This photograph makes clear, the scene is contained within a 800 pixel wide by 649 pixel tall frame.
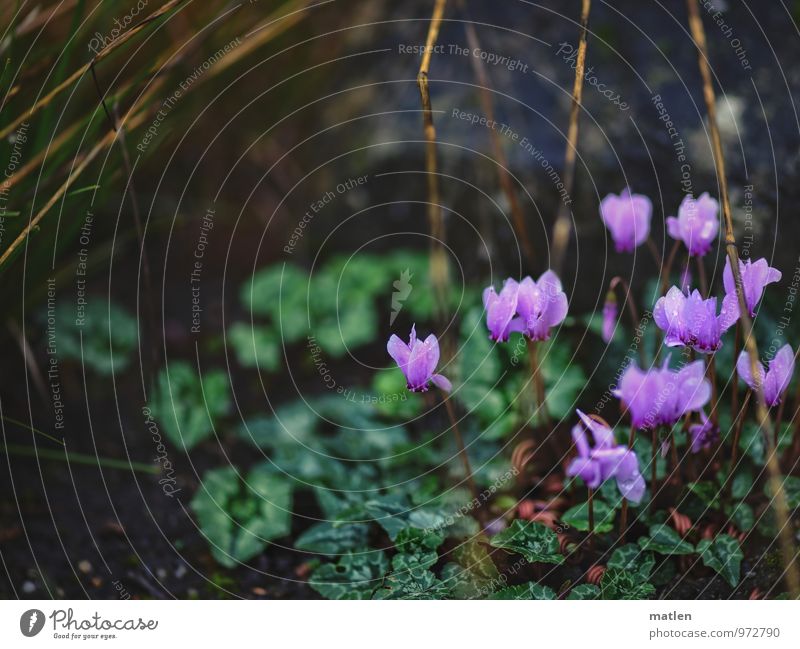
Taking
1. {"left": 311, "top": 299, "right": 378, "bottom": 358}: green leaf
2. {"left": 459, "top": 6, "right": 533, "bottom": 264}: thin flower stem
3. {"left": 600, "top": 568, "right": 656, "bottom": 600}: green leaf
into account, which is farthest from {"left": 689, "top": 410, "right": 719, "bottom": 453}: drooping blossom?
{"left": 311, "top": 299, "right": 378, "bottom": 358}: green leaf

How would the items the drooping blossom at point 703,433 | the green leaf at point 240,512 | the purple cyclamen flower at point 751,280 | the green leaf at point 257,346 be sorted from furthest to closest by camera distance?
1. the green leaf at point 257,346
2. the green leaf at point 240,512
3. the drooping blossom at point 703,433
4. the purple cyclamen flower at point 751,280

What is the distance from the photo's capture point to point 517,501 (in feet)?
5.76

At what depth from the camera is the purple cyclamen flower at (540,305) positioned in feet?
4.77

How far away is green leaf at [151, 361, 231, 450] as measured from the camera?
2115mm

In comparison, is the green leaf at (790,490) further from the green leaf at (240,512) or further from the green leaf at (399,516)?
the green leaf at (240,512)

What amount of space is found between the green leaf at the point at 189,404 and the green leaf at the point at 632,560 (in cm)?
105

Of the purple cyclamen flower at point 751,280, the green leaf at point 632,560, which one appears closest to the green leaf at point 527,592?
the green leaf at point 632,560

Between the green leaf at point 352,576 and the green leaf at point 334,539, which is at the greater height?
the green leaf at point 334,539

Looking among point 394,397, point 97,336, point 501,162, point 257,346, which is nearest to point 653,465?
point 394,397

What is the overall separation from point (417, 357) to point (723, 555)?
2.36 feet

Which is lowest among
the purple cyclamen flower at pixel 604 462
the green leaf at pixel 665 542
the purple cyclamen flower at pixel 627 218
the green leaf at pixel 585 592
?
the green leaf at pixel 585 592

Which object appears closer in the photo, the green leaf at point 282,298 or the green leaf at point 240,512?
the green leaf at point 240,512

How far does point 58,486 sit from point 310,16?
183 centimetres
